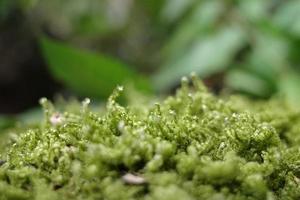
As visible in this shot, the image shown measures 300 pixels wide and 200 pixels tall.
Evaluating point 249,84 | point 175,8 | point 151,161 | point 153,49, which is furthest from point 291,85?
point 153,49

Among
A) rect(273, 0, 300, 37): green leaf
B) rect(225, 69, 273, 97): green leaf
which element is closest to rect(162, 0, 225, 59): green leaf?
rect(273, 0, 300, 37): green leaf

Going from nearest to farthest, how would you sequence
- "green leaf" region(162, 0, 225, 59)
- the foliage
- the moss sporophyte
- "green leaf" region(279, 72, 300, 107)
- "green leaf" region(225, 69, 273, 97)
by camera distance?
the moss sporophyte
"green leaf" region(279, 72, 300, 107)
"green leaf" region(225, 69, 273, 97)
the foliage
"green leaf" region(162, 0, 225, 59)

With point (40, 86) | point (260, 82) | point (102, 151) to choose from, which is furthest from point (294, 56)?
point (40, 86)

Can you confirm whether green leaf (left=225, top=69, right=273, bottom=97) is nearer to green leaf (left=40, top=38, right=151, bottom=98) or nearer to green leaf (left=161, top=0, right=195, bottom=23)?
green leaf (left=40, top=38, right=151, bottom=98)

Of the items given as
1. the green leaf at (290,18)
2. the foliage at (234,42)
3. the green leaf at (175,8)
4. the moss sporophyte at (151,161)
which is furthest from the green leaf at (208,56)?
the moss sporophyte at (151,161)

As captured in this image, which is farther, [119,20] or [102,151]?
[119,20]

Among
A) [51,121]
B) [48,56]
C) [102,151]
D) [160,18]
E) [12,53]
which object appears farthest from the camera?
[12,53]

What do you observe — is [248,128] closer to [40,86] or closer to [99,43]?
[40,86]
